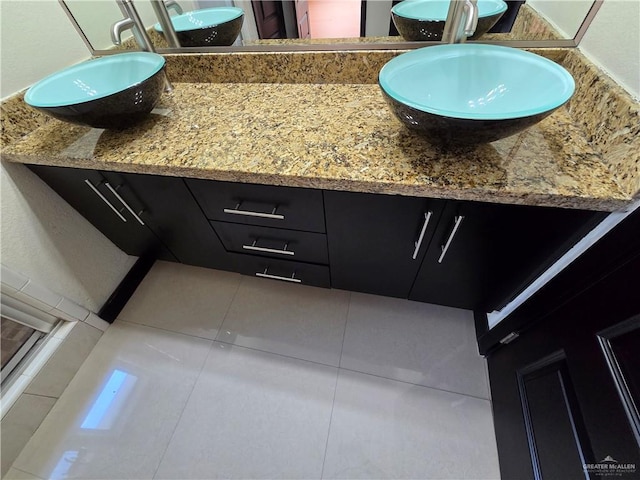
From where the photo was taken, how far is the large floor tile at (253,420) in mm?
1014

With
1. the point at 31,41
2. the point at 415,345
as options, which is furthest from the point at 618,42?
the point at 31,41

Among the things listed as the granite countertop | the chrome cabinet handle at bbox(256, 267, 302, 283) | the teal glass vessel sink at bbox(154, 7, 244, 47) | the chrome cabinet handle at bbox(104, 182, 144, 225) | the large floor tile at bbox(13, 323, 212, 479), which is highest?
the teal glass vessel sink at bbox(154, 7, 244, 47)

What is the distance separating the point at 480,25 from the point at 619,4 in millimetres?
351

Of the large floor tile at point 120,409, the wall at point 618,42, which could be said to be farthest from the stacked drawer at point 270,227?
the wall at point 618,42

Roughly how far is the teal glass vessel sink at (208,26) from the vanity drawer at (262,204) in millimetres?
734

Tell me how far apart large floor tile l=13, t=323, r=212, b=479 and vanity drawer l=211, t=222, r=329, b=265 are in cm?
57

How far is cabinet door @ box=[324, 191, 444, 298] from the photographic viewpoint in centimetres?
76

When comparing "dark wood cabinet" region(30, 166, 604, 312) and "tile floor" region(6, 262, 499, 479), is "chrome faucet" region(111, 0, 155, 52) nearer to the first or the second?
"dark wood cabinet" region(30, 166, 604, 312)

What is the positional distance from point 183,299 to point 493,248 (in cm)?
145

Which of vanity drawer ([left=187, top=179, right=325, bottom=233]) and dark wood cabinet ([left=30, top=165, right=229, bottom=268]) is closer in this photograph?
vanity drawer ([left=187, top=179, right=325, bottom=233])

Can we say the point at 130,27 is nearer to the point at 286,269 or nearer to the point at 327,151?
the point at 327,151

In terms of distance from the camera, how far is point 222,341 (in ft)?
4.31

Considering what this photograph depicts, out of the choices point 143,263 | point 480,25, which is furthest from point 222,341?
point 480,25

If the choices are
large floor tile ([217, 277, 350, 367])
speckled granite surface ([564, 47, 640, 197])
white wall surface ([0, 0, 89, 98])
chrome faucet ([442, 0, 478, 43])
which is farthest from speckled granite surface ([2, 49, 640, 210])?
large floor tile ([217, 277, 350, 367])
